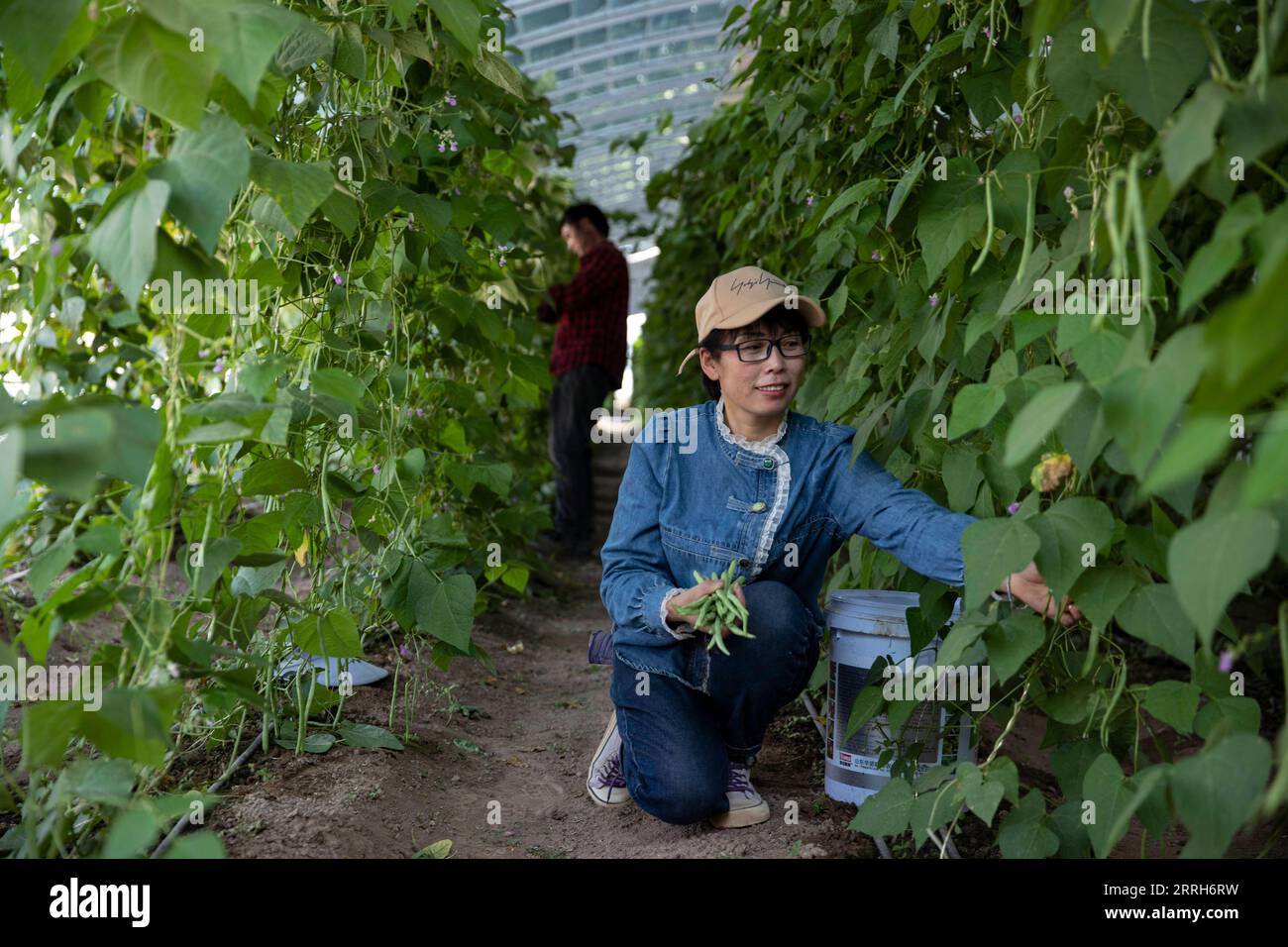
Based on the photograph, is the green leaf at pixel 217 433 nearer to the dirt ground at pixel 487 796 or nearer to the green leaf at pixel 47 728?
the green leaf at pixel 47 728

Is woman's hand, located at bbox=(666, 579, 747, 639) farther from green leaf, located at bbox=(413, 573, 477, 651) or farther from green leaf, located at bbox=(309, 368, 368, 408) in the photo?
green leaf, located at bbox=(309, 368, 368, 408)

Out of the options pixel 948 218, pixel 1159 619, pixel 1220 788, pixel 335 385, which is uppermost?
pixel 948 218

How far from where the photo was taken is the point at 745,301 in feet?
6.03

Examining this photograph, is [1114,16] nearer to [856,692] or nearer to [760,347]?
[760,347]

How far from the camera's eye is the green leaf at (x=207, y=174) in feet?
3.55

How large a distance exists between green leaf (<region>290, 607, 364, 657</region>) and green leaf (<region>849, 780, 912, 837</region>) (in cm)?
81

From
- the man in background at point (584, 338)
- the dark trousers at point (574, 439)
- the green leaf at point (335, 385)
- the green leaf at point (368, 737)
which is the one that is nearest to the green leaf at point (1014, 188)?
the green leaf at point (335, 385)

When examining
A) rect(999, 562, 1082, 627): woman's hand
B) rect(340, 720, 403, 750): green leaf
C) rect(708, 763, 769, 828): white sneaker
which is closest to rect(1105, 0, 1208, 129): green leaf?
A: rect(999, 562, 1082, 627): woman's hand

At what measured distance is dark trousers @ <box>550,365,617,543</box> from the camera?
197 inches

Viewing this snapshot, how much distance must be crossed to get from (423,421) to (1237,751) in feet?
7.00

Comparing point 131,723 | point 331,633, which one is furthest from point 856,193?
point 131,723

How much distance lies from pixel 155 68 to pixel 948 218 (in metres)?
0.95

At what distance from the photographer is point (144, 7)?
40.0 inches
